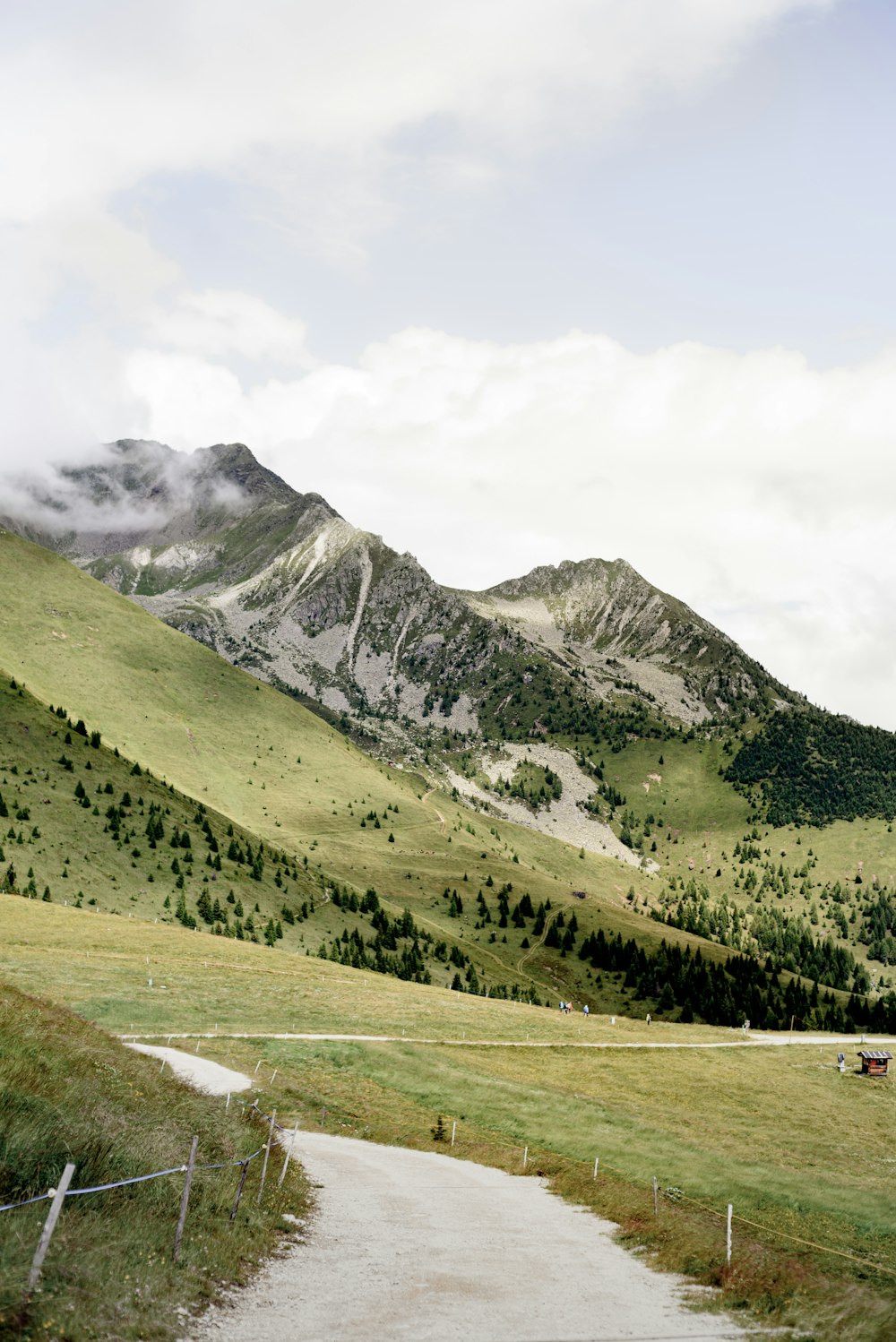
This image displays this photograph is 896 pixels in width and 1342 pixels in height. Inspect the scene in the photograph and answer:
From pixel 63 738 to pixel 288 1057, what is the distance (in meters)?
144

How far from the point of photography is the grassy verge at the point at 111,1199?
13.3 m

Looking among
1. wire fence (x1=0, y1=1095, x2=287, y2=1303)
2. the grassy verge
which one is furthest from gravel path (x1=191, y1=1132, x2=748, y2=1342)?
wire fence (x1=0, y1=1095, x2=287, y2=1303)

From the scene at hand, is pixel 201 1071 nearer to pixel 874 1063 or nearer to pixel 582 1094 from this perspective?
pixel 582 1094

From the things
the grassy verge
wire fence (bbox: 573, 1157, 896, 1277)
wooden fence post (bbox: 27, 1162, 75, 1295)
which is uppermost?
wooden fence post (bbox: 27, 1162, 75, 1295)

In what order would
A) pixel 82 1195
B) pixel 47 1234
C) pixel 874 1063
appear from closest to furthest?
pixel 47 1234 < pixel 82 1195 < pixel 874 1063

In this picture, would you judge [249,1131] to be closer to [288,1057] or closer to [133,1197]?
[133,1197]

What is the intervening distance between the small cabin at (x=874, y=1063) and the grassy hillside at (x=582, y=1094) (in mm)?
1655

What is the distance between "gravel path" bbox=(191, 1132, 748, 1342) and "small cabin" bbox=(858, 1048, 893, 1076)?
6992 centimetres

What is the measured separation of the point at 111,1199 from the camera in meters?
17.5

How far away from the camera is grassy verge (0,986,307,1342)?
43.5 ft

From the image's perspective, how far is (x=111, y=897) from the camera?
127562 millimetres

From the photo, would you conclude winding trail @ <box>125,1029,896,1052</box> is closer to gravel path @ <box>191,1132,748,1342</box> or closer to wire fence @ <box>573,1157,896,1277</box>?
gravel path @ <box>191,1132,748,1342</box>

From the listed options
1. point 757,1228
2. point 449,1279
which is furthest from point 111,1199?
point 757,1228

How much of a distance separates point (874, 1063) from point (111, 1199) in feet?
299
